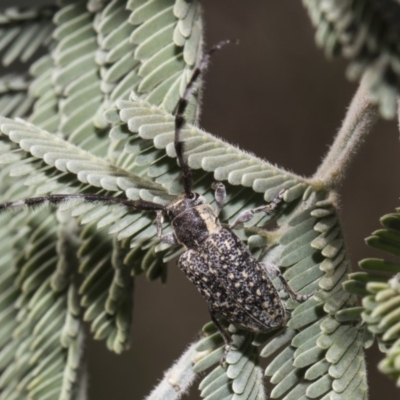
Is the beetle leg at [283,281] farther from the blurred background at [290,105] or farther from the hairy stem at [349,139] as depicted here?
the blurred background at [290,105]

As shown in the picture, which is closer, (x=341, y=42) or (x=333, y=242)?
(x=341, y=42)

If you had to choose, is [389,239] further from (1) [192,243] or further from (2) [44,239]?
(2) [44,239]

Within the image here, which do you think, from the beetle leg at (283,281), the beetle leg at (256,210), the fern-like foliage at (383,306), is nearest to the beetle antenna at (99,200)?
the beetle leg at (256,210)

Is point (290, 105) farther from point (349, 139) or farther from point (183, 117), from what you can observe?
point (183, 117)

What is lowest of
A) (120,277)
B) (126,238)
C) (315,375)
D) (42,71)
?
(315,375)

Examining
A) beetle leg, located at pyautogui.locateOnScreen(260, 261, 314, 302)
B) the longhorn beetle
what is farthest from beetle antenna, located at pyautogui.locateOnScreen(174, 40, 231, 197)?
beetle leg, located at pyautogui.locateOnScreen(260, 261, 314, 302)

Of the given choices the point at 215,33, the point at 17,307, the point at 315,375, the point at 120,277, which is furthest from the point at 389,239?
the point at 215,33
